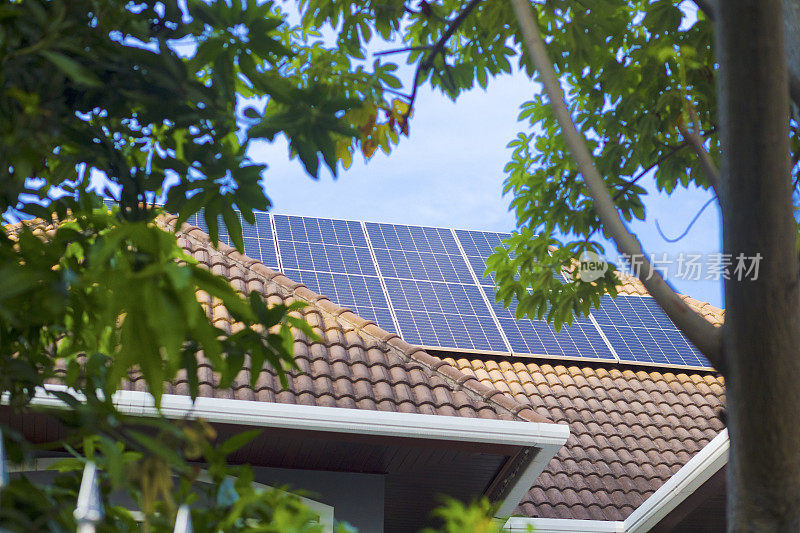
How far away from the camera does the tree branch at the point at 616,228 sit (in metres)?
2.42

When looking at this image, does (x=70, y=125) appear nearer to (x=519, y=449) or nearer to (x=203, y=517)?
(x=203, y=517)

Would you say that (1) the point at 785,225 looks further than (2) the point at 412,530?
No

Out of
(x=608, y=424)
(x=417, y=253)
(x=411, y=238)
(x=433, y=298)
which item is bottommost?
(x=608, y=424)

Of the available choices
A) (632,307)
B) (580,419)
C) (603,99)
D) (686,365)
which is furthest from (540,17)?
(632,307)

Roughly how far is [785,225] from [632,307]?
918 cm

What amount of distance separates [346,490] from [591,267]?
2.40 meters

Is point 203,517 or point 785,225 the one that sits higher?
point 785,225

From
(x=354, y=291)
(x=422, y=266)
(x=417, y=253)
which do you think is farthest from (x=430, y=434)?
(x=417, y=253)

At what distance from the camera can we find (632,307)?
36.6ft

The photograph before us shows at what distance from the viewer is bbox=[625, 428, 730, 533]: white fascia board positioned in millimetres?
6156

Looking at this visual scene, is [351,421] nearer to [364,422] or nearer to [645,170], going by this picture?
[364,422]

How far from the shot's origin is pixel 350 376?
5707mm

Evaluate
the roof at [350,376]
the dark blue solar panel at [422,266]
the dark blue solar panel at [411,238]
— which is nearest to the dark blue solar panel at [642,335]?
the dark blue solar panel at [422,266]

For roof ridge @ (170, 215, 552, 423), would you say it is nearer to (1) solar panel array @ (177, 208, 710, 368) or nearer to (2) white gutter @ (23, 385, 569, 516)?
(2) white gutter @ (23, 385, 569, 516)
